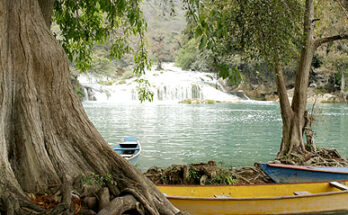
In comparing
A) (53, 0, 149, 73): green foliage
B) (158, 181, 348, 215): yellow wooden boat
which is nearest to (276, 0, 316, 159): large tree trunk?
(158, 181, 348, 215): yellow wooden boat

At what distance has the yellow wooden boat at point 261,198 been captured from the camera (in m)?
5.77

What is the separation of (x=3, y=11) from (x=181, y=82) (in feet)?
125

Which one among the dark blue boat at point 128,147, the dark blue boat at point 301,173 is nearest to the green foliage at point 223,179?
the dark blue boat at point 301,173

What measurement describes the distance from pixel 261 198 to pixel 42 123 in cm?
389

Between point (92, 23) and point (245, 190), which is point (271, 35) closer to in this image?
point (245, 190)

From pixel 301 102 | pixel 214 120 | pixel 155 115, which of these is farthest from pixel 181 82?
pixel 301 102

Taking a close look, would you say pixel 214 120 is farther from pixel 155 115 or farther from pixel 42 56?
pixel 42 56

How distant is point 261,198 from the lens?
5891mm

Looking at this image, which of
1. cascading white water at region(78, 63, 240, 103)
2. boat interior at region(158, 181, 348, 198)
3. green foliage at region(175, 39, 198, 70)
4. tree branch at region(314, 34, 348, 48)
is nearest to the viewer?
boat interior at region(158, 181, 348, 198)

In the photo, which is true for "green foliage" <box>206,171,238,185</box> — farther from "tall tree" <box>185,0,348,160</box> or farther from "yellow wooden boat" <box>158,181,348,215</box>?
"tall tree" <box>185,0,348,160</box>

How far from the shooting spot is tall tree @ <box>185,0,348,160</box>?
11.7ft

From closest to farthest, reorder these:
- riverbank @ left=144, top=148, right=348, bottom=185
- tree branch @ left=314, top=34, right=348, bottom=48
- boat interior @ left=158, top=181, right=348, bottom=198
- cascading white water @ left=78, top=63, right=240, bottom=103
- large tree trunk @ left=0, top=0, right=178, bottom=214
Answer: large tree trunk @ left=0, top=0, right=178, bottom=214
boat interior @ left=158, top=181, right=348, bottom=198
riverbank @ left=144, top=148, right=348, bottom=185
tree branch @ left=314, top=34, right=348, bottom=48
cascading white water @ left=78, top=63, right=240, bottom=103

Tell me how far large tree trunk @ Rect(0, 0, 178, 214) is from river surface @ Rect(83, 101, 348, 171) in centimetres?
662

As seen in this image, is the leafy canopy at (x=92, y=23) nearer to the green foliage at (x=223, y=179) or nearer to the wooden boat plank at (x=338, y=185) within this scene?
the green foliage at (x=223, y=179)
